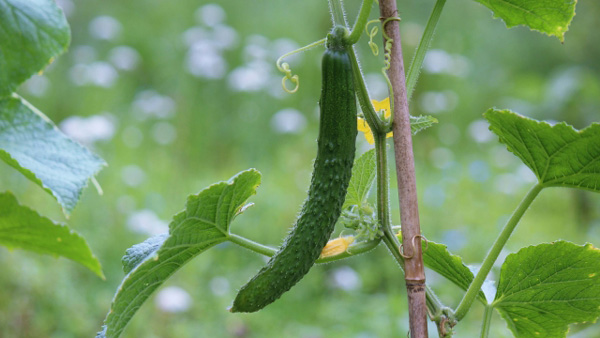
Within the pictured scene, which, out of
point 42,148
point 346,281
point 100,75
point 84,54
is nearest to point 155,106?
point 100,75

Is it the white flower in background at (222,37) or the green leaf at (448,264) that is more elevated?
the white flower in background at (222,37)

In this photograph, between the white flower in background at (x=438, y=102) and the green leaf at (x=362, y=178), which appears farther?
the white flower in background at (x=438, y=102)

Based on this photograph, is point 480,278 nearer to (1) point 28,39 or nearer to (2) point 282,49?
(1) point 28,39

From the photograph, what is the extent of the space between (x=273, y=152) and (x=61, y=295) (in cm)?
208

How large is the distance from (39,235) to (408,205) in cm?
43

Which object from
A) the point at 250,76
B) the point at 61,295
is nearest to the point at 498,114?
the point at 61,295

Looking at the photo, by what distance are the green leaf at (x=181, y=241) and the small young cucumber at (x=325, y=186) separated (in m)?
0.09

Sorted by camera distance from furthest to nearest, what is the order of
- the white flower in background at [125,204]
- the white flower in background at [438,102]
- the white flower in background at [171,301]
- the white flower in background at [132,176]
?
1. the white flower in background at [438,102]
2. the white flower in background at [132,176]
3. the white flower in background at [125,204]
4. the white flower in background at [171,301]

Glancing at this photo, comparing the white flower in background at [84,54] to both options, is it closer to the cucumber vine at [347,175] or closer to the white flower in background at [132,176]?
the white flower in background at [132,176]

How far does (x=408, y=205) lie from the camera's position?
75 centimetres

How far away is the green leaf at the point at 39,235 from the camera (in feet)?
2.31

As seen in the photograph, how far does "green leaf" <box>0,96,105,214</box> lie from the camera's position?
0.86m

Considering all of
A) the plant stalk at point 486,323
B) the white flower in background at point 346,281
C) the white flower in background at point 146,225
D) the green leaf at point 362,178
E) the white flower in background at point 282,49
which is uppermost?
the white flower in background at point 282,49

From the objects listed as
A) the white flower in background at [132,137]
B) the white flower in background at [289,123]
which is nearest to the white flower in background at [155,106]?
the white flower in background at [132,137]
